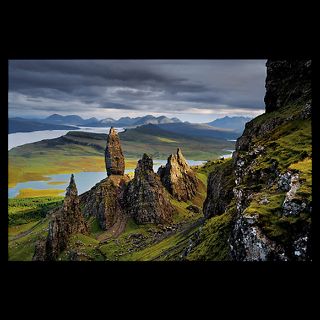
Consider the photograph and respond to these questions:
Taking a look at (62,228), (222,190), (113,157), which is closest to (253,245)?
(222,190)

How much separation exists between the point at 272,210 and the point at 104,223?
106338 millimetres

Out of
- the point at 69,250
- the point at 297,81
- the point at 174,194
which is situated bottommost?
the point at 69,250

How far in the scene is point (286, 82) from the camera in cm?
4562

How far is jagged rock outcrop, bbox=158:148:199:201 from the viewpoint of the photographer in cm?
14362

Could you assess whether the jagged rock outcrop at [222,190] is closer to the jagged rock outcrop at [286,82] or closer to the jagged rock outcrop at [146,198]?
the jagged rock outcrop at [286,82]

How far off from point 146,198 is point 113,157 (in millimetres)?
27072

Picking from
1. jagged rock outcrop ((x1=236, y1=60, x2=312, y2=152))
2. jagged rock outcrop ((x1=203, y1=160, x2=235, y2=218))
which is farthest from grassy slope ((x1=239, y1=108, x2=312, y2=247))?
jagged rock outcrop ((x1=203, y1=160, x2=235, y2=218))

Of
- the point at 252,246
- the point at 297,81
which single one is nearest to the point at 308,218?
the point at 252,246

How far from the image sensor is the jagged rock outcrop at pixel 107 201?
389 ft
